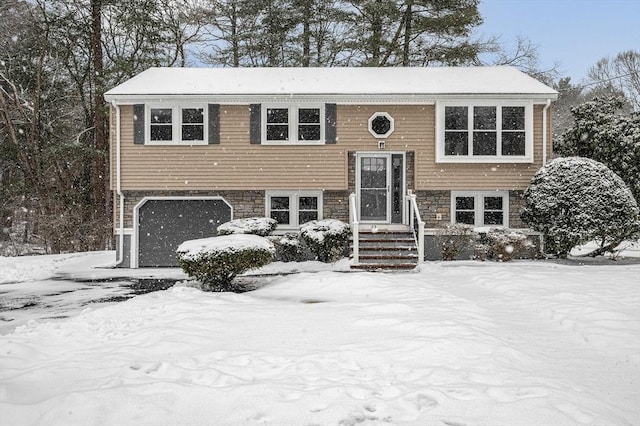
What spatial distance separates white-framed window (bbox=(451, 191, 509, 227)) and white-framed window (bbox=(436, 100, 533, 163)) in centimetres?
125

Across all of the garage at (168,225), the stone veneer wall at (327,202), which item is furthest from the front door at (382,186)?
the garage at (168,225)

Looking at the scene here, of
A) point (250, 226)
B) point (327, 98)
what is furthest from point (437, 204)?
point (250, 226)

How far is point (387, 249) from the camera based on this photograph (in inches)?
555

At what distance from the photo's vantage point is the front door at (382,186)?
16.0m

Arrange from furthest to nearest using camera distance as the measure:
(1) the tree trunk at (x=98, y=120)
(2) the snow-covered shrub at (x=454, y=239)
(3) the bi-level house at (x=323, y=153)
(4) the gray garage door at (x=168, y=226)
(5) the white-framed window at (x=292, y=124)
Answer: (1) the tree trunk at (x=98, y=120)
(4) the gray garage door at (x=168, y=226)
(5) the white-framed window at (x=292, y=124)
(3) the bi-level house at (x=323, y=153)
(2) the snow-covered shrub at (x=454, y=239)

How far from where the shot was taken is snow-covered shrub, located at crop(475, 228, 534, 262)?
47.8 feet

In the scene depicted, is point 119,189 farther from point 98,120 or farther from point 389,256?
point 98,120

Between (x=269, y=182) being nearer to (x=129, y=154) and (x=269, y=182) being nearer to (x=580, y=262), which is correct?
(x=129, y=154)

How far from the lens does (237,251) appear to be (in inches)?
398

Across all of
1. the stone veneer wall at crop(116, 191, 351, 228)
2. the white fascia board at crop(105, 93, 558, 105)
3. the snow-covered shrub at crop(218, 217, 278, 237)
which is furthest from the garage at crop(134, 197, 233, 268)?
the white fascia board at crop(105, 93, 558, 105)

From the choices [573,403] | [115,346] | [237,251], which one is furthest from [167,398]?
[237,251]

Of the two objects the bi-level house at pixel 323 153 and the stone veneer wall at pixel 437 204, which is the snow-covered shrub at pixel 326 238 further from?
the stone veneer wall at pixel 437 204

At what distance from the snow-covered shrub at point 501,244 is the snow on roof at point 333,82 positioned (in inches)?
174

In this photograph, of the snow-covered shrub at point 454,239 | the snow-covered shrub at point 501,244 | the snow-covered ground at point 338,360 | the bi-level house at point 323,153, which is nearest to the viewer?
the snow-covered ground at point 338,360
